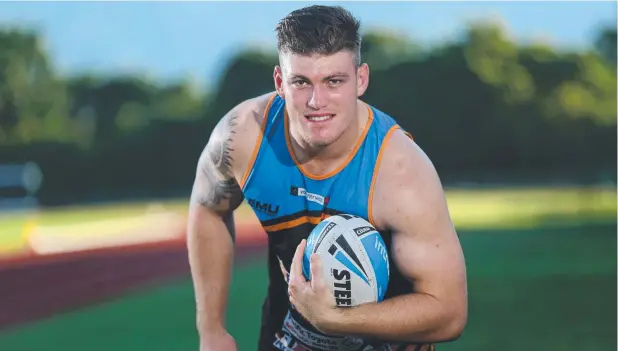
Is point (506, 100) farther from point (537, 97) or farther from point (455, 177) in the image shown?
point (455, 177)

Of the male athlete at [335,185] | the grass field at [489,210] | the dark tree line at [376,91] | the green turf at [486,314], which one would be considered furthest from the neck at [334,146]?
the dark tree line at [376,91]

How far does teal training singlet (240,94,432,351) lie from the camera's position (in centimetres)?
409

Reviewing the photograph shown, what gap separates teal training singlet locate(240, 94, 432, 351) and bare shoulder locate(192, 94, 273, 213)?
0.17ft

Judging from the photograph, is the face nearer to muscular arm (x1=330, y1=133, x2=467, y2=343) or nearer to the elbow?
muscular arm (x1=330, y1=133, x2=467, y2=343)

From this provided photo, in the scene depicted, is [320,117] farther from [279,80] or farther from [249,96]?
[249,96]

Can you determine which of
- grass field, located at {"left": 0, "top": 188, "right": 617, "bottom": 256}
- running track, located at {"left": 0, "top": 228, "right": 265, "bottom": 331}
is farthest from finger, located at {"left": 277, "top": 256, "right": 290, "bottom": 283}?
grass field, located at {"left": 0, "top": 188, "right": 617, "bottom": 256}

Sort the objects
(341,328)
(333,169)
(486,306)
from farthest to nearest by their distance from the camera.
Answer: (486,306), (333,169), (341,328)

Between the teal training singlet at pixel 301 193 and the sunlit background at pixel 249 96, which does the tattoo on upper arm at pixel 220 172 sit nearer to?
the teal training singlet at pixel 301 193

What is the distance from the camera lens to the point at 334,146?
4078mm

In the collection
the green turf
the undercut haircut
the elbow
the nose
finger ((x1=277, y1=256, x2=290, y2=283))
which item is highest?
the undercut haircut

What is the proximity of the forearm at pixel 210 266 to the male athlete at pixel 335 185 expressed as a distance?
129 mm

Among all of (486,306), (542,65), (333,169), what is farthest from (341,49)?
(542,65)

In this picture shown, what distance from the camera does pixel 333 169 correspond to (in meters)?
4.14

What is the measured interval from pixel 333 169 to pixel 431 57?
23463 millimetres
